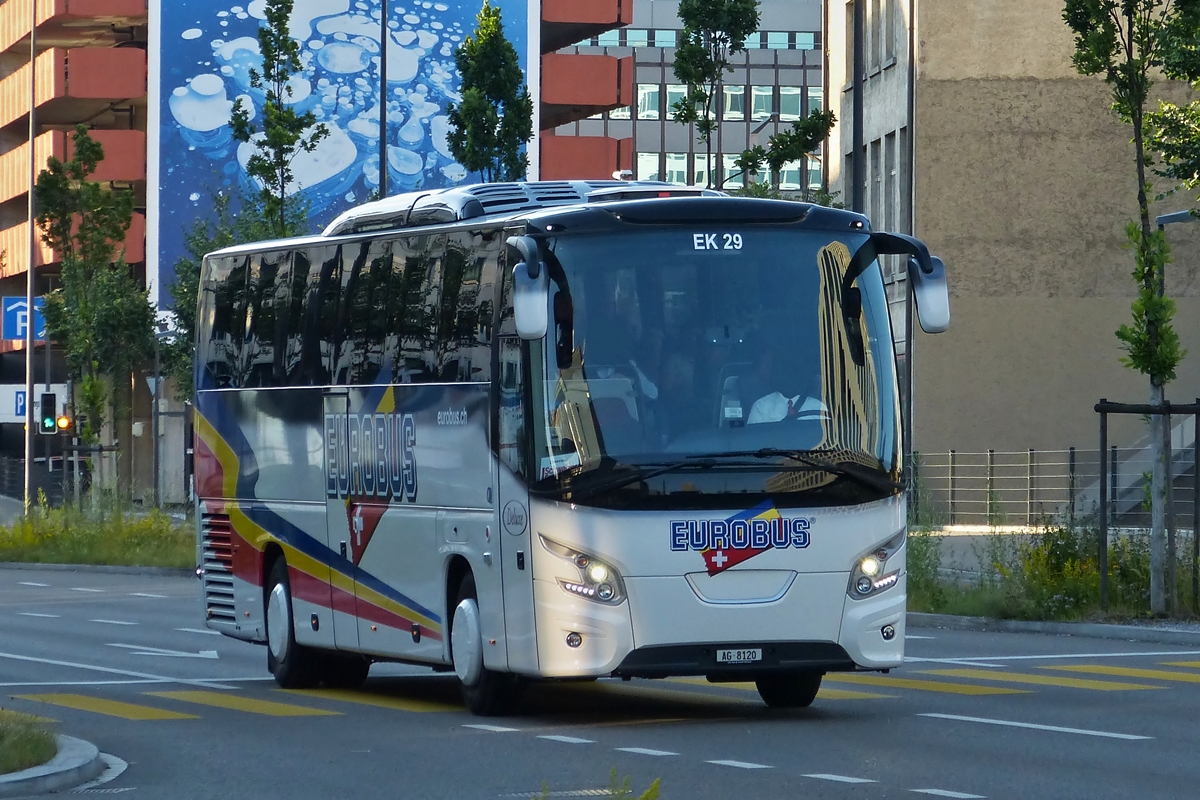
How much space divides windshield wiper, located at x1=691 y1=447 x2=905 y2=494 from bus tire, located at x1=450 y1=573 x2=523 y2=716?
1906 millimetres

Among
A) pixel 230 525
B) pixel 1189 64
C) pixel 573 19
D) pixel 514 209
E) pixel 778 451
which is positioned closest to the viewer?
pixel 778 451

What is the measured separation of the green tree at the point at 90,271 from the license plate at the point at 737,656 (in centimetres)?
3969

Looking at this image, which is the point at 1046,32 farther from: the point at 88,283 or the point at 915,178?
the point at 88,283

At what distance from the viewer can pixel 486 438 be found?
15.4m

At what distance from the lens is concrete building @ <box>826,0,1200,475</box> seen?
52.3m

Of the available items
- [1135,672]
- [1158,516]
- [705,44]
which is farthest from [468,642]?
[705,44]

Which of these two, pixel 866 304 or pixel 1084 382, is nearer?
pixel 866 304

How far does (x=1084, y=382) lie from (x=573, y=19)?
104 feet

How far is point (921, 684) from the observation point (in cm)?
1803

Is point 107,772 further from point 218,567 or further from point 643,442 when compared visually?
point 218,567

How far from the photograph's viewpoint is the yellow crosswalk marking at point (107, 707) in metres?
16.0

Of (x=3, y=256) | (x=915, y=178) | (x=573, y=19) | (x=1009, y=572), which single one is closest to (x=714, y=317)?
(x=1009, y=572)

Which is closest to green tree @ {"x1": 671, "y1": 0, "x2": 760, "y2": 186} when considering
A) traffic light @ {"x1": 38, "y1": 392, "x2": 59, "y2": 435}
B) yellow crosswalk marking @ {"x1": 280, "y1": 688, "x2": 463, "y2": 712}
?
traffic light @ {"x1": 38, "y1": 392, "x2": 59, "y2": 435}

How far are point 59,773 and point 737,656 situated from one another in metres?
4.33
